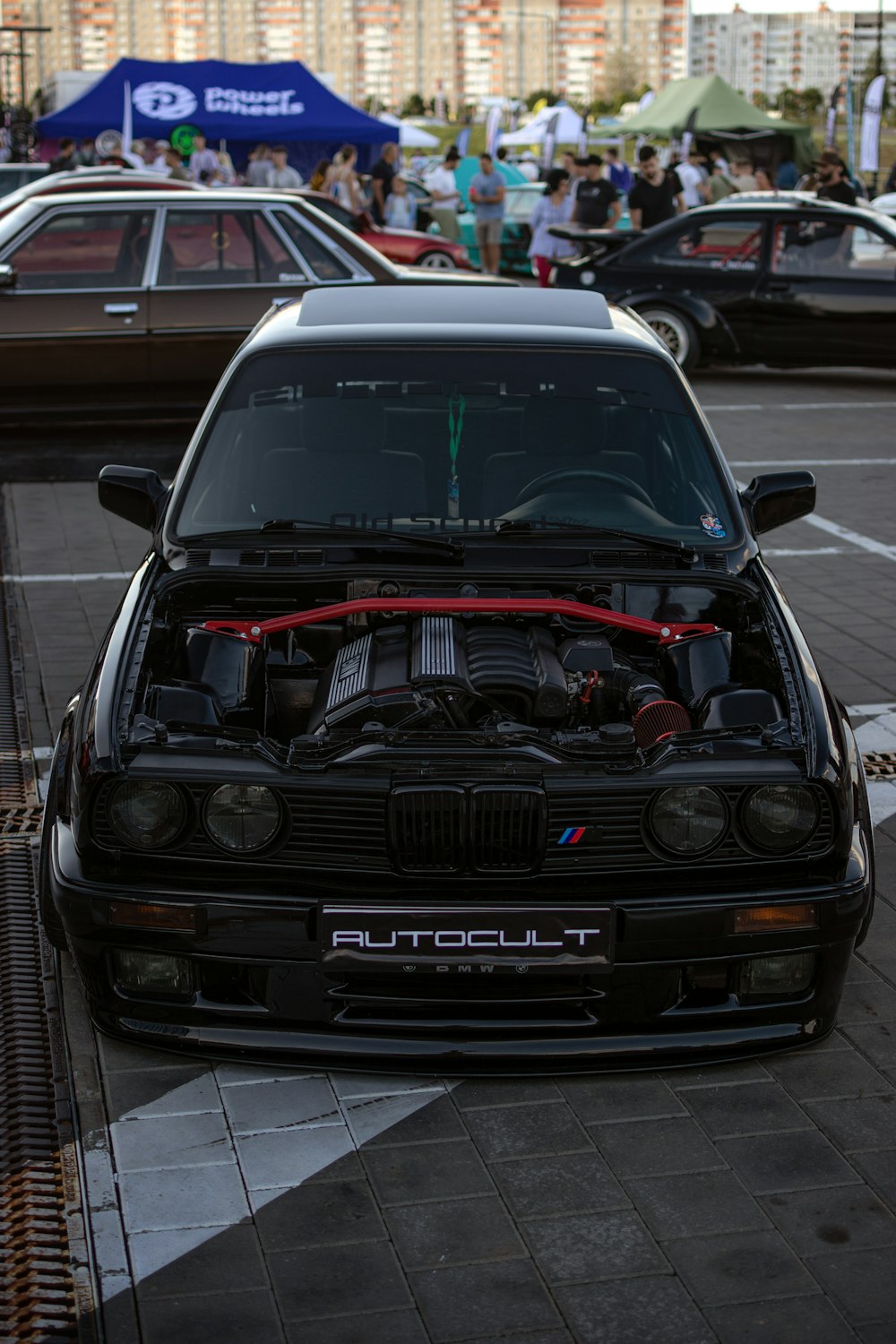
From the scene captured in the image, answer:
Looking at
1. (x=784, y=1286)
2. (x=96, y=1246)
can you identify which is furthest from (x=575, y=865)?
(x=96, y=1246)

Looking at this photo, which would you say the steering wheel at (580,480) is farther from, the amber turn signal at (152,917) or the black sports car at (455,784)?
the amber turn signal at (152,917)

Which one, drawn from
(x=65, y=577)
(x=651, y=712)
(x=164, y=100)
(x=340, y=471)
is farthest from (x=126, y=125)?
(x=651, y=712)

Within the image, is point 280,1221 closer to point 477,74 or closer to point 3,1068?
point 3,1068

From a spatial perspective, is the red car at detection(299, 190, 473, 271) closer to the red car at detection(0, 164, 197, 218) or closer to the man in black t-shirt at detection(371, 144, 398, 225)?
the red car at detection(0, 164, 197, 218)

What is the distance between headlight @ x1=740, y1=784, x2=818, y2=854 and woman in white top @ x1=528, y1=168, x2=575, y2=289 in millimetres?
13729

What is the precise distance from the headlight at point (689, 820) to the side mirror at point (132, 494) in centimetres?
212

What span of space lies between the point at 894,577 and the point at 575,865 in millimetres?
5163

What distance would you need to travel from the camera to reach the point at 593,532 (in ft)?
13.9

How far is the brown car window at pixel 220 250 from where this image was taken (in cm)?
1078

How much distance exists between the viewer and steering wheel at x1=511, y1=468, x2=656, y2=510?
4477 mm

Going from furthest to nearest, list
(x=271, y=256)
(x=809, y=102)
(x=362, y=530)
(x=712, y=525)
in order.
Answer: (x=809, y=102) < (x=271, y=256) < (x=712, y=525) < (x=362, y=530)

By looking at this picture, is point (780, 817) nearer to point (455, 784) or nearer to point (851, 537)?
point (455, 784)

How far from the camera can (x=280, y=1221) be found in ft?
10.0

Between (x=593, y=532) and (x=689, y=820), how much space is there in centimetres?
113
